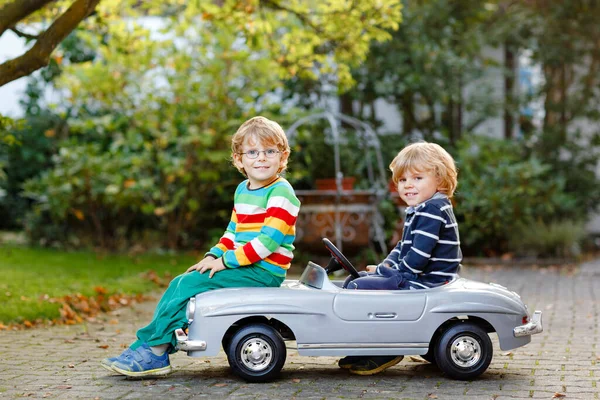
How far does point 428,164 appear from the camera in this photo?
5.01m

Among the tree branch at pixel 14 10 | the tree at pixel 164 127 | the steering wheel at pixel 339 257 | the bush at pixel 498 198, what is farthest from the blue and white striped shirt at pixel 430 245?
the bush at pixel 498 198

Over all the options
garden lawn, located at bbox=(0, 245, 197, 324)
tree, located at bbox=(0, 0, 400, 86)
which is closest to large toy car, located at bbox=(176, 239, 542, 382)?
garden lawn, located at bbox=(0, 245, 197, 324)

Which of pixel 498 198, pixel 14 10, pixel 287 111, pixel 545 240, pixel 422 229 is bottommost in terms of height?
pixel 545 240

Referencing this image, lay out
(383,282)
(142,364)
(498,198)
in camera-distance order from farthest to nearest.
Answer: (498,198) → (383,282) → (142,364)

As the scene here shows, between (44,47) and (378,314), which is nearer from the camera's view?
(378,314)

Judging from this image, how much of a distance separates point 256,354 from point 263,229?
68cm

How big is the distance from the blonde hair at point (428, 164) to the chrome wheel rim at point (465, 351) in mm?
840

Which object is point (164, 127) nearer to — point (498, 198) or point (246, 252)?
point (498, 198)

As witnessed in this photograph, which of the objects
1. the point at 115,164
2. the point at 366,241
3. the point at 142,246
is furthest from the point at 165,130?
the point at 366,241

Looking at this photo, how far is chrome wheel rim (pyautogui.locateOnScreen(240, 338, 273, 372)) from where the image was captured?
4.77m

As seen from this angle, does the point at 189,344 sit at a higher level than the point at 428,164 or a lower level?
lower

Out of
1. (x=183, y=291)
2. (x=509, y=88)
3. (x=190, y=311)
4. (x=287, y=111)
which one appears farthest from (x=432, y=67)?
(x=190, y=311)

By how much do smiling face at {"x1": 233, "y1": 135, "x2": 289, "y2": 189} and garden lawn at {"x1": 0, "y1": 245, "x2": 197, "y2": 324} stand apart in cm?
294

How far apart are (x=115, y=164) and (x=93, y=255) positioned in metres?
1.22
